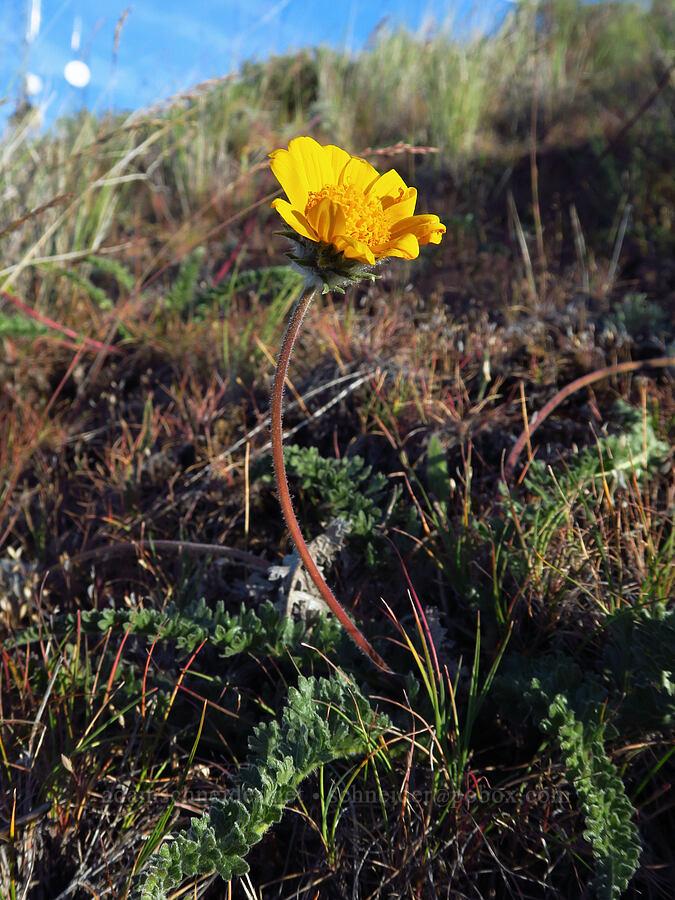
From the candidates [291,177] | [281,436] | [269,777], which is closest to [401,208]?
[291,177]

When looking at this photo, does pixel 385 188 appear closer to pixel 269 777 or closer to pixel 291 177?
pixel 291 177

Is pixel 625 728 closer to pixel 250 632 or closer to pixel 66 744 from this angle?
pixel 250 632

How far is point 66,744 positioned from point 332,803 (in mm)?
582

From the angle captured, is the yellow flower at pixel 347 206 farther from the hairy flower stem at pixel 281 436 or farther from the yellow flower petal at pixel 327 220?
the hairy flower stem at pixel 281 436

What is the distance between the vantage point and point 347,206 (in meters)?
1.11

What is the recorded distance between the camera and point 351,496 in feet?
5.69

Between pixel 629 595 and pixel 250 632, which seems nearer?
pixel 250 632

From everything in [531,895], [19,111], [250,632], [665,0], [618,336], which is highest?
[665,0]

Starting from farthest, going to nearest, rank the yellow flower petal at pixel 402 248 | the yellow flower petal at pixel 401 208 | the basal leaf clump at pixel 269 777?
the yellow flower petal at pixel 401 208 < the yellow flower petal at pixel 402 248 < the basal leaf clump at pixel 269 777

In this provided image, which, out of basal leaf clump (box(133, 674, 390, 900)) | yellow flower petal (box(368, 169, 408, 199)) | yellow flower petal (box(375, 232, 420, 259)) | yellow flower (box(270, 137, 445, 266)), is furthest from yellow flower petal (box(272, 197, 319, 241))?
basal leaf clump (box(133, 674, 390, 900))

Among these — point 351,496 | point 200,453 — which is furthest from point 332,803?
point 200,453

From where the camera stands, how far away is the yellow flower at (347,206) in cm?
100

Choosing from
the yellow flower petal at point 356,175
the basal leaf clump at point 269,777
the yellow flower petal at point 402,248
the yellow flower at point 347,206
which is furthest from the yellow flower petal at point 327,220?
the basal leaf clump at point 269,777

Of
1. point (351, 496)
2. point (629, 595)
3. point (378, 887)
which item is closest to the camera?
point (378, 887)
